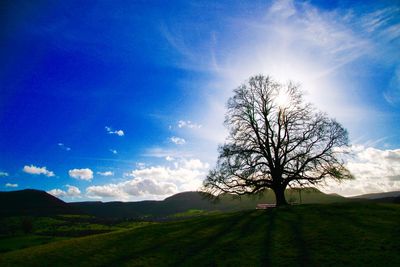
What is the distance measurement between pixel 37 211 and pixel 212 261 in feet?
649

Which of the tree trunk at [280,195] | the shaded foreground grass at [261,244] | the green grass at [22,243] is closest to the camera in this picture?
the shaded foreground grass at [261,244]

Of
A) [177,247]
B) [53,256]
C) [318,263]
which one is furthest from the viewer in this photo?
[53,256]

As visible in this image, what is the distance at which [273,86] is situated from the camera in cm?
3706

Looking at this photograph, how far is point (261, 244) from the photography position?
1916 cm

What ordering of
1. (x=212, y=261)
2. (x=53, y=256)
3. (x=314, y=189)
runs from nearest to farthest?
(x=212, y=261) < (x=53, y=256) < (x=314, y=189)

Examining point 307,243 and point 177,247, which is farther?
point 177,247

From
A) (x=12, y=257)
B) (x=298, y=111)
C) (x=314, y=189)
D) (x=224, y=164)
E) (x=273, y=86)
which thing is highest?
(x=273, y=86)

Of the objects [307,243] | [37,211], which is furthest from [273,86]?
[37,211]

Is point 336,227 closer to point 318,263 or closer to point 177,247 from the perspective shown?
point 318,263

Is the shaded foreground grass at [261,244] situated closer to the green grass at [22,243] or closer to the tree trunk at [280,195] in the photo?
the tree trunk at [280,195]

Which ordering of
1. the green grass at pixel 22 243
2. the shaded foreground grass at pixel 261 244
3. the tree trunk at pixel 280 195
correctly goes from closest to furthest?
the shaded foreground grass at pixel 261 244 < the tree trunk at pixel 280 195 < the green grass at pixel 22 243

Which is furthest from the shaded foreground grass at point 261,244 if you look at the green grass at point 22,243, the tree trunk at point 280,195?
the green grass at point 22,243

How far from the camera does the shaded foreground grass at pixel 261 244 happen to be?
1602cm

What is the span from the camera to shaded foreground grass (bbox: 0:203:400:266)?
16016 millimetres
